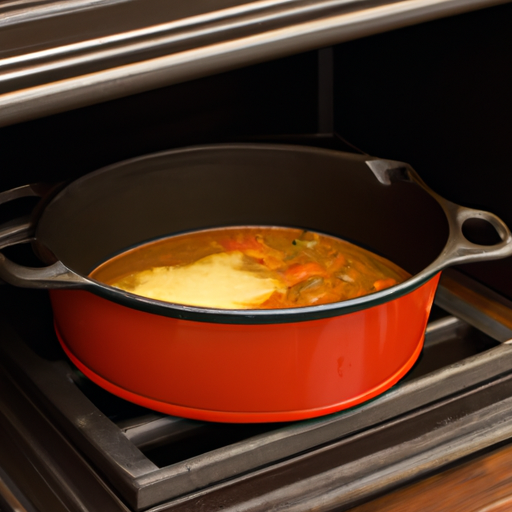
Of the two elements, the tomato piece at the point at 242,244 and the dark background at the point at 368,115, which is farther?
the tomato piece at the point at 242,244

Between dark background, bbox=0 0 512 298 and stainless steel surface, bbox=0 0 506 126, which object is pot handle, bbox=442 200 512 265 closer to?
dark background, bbox=0 0 512 298

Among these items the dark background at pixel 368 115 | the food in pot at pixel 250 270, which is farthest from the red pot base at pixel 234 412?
the dark background at pixel 368 115

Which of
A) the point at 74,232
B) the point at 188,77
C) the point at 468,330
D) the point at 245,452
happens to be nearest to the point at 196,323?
the point at 245,452

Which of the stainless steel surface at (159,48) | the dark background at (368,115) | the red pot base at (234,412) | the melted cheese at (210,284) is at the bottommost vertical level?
the red pot base at (234,412)

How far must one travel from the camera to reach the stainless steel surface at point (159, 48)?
20.8 inches

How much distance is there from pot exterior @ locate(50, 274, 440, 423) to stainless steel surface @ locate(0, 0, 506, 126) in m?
0.27

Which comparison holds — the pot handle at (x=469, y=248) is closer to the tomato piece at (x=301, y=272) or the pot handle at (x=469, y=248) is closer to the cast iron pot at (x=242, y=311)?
the cast iron pot at (x=242, y=311)

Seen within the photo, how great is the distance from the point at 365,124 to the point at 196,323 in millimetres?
609

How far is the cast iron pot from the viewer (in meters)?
0.75

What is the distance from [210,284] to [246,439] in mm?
248

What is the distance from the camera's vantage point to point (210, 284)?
3.22 ft

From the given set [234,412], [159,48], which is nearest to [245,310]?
[234,412]

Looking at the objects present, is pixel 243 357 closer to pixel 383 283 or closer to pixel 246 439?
pixel 246 439

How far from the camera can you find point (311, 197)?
1148mm
